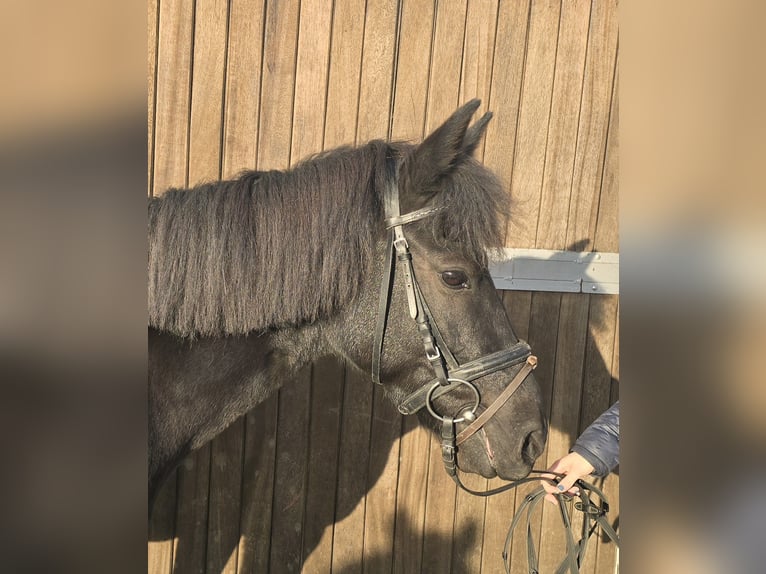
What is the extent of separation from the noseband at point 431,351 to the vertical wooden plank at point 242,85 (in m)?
1.23

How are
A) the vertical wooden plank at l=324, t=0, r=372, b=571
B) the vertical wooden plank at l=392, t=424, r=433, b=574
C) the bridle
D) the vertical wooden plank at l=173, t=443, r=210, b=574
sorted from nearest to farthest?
the bridle, the vertical wooden plank at l=324, t=0, r=372, b=571, the vertical wooden plank at l=173, t=443, r=210, b=574, the vertical wooden plank at l=392, t=424, r=433, b=574

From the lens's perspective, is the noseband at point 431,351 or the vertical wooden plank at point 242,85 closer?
the noseband at point 431,351

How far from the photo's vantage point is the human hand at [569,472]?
1870 mm

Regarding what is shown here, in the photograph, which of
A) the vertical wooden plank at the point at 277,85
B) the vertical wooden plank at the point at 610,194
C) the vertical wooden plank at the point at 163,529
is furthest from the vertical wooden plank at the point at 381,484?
the vertical wooden plank at the point at 610,194

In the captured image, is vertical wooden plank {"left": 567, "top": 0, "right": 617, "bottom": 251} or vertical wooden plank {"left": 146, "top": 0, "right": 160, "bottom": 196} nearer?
vertical wooden plank {"left": 146, "top": 0, "right": 160, "bottom": 196}

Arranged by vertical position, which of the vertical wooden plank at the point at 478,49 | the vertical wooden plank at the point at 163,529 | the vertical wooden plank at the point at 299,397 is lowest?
the vertical wooden plank at the point at 163,529

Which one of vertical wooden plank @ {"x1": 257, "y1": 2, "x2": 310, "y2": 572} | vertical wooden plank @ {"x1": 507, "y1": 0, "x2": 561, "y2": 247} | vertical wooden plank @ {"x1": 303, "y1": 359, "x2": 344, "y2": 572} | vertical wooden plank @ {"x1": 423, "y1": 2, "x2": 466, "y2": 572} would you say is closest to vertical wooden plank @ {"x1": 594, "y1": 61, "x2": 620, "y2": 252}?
vertical wooden plank @ {"x1": 507, "y1": 0, "x2": 561, "y2": 247}

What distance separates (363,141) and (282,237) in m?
1.31

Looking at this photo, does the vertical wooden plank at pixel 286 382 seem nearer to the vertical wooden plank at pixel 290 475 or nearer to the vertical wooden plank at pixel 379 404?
the vertical wooden plank at pixel 290 475

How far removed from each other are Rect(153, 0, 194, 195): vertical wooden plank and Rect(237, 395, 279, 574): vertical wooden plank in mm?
1267

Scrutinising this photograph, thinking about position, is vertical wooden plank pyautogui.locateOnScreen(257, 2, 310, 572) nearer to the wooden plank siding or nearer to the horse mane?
the wooden plank siding

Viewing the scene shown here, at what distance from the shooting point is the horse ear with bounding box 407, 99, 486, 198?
5.08 ft
